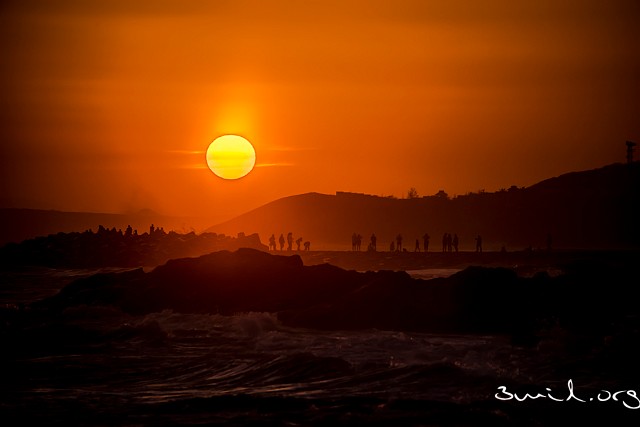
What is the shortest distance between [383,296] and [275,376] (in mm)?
8751

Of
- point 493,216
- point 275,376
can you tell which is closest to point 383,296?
point 275,376

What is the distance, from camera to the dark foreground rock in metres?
25.9

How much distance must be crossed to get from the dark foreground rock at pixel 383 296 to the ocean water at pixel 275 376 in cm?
139

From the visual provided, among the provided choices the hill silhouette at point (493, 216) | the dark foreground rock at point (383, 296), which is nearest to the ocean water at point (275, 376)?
the dark foreground rock at point (383, 296)

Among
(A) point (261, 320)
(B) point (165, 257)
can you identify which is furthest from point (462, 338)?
(B) point (165, 257)

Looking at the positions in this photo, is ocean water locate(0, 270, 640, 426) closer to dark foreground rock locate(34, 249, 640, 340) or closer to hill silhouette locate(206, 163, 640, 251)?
dark foreground rock locate(34, 249, 640, 340)

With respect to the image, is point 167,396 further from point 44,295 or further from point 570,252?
point 570,252

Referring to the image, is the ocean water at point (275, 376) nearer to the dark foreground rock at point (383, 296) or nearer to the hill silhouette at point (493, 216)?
the dark foreground rock at point (383, 296)

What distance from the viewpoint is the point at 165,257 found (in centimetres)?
7131

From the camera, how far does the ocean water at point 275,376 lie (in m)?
15.4

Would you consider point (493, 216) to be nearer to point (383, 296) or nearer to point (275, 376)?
→ point (383, 296)

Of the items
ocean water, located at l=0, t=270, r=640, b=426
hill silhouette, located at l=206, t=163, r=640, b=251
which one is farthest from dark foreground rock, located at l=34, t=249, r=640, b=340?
hill silhouette, located at l=206, t=163, r=640, b=251

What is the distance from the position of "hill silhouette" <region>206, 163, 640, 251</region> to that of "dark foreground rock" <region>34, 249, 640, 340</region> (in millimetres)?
59919

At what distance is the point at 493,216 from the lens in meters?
130
